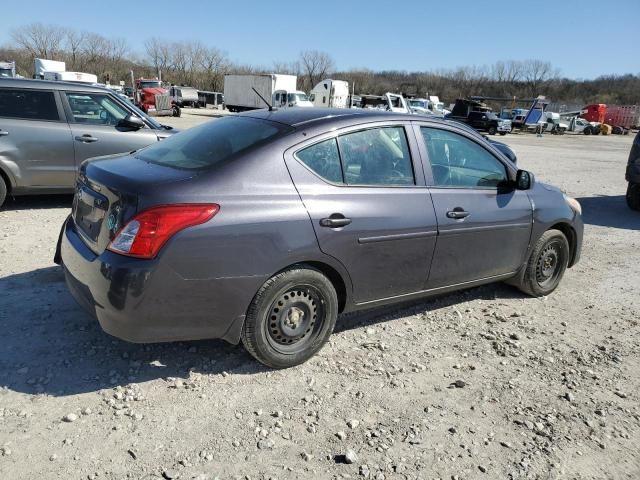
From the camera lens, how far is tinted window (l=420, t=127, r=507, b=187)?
3941mm

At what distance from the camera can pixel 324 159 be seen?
3361 millimetres

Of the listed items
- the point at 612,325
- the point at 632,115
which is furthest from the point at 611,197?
the point at 632,115

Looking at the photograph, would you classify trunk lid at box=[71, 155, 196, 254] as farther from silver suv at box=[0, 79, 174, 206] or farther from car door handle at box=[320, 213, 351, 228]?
silver suv at box=[0, 79, 174, 206]

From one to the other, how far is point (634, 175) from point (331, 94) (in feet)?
90.1

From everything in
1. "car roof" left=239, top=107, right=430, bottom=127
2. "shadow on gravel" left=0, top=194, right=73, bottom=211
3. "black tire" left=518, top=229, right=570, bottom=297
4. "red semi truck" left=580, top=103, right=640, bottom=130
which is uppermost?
"red semi truck" left=580, top=103, right=640, bottom=130

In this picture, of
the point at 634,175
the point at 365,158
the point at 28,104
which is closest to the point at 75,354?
the point at 365,158

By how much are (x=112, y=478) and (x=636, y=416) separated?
301cm

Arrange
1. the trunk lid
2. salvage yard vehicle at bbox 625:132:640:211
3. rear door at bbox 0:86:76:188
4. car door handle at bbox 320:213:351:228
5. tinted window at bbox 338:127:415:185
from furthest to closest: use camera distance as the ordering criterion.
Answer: salvage yard vehicle at bbox 625:132:640:211 → rear door at bbox 0:86:76:188 → tinted window at bbox 338:127:415:185 → car door handle at bbox 320:213:351:228 → the trunk lid

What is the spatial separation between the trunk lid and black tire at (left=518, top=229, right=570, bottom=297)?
331 cm

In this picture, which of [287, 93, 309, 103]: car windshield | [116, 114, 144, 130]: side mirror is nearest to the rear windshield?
[116, 114, 144, 130]: side mirror

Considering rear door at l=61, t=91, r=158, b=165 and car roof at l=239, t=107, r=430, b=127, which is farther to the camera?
rear door at l=61, t=91, r=158, b=165

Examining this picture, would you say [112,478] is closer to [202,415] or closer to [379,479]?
Answer: [202,415]

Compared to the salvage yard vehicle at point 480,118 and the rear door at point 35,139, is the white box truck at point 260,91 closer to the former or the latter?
the salvage yard vehicle at point 480,118

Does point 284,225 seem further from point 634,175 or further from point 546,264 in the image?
point 634,175
